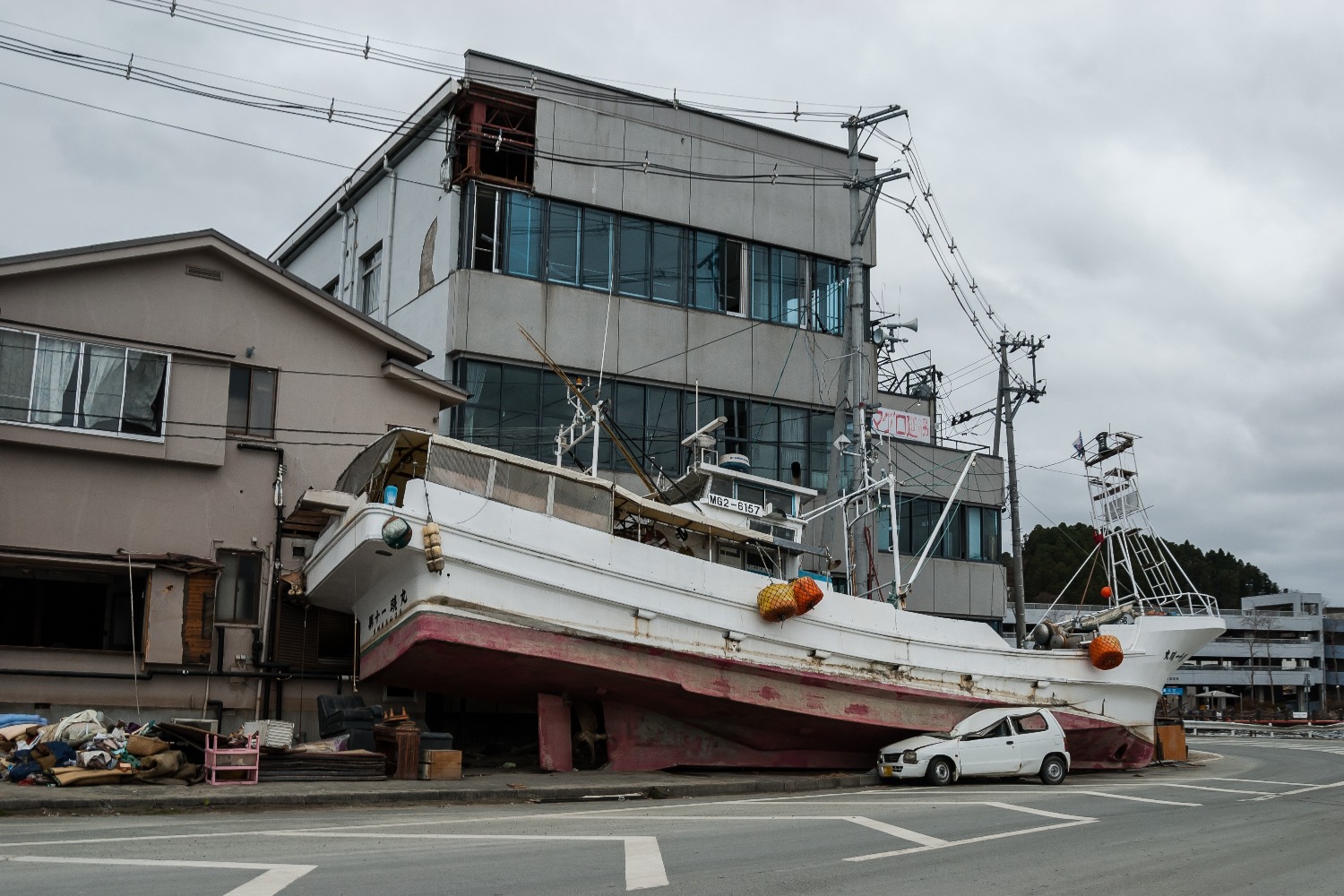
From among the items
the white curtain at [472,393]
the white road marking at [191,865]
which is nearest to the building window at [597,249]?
the white curtain at [472,393]

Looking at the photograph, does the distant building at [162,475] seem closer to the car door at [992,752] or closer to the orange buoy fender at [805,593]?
the orange buoy fender at [805,593]

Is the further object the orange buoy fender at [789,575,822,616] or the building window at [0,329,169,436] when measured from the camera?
the orange buoy fender at [789,575,822,616]

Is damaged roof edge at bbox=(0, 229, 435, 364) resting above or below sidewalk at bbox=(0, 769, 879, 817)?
above

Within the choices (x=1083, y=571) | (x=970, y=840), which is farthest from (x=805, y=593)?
(x=1083, y=571)

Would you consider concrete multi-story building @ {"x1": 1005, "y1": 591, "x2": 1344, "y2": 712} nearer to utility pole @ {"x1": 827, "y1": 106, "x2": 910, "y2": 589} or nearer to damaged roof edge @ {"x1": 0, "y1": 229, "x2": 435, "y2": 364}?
utility pole @ {"x1": 827, "y1": 106, "x2": 910, "y2": 589}

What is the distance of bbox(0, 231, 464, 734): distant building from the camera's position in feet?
55.8

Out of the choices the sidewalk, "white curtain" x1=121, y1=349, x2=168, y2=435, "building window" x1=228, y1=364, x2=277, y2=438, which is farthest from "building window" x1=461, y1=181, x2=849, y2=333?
the sidewalk

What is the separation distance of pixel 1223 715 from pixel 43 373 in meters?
70.3

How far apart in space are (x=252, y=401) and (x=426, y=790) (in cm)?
806

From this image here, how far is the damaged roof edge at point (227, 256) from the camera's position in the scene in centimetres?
1712

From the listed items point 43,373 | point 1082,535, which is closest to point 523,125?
point 43,373

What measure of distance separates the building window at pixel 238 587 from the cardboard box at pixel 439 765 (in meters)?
4.58

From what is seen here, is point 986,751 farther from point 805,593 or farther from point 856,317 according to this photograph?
point 856,317

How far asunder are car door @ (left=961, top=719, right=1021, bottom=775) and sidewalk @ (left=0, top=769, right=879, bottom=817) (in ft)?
5.11
